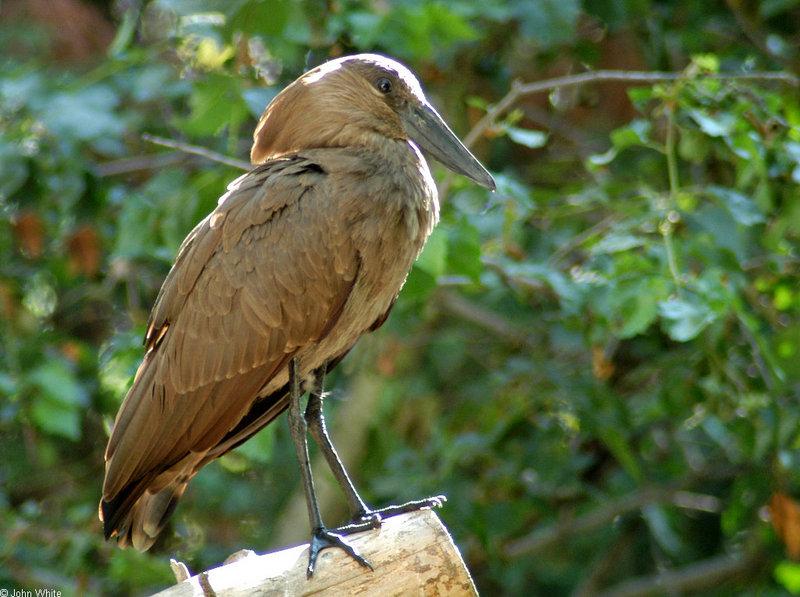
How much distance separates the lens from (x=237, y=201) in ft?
10.5

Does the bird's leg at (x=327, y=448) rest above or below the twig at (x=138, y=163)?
below

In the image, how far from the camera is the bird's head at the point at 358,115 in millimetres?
3361

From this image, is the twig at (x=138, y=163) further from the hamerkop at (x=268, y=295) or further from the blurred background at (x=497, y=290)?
the hamerkop at (x=268, y=295)

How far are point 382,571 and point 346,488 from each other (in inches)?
27.3

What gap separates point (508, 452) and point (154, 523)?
1902 mm

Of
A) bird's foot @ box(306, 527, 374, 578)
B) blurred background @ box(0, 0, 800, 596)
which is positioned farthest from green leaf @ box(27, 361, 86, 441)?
bird's foot @ box(306, 527, 374, 578)

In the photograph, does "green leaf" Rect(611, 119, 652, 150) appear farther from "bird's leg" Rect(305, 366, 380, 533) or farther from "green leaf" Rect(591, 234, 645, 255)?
"bird's leg" Rect(305, 366, 380, 533)

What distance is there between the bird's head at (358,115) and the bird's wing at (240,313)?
22cm

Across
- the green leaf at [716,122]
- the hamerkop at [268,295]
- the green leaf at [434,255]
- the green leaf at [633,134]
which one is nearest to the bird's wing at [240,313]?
the hamerkop at [268,295]

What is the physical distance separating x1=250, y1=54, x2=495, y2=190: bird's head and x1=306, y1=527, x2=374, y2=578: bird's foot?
1249 millimetres

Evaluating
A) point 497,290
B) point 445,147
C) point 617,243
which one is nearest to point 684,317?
point 617,243

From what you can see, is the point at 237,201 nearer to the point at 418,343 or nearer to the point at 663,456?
the point at 418,343

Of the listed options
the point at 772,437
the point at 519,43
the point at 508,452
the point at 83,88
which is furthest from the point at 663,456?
the point at 83,88

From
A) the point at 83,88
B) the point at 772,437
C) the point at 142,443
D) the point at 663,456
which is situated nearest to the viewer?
the point at 142,443
